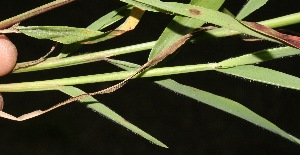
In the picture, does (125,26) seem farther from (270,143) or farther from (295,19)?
(270,143)

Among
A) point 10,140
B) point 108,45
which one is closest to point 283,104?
point 108,45

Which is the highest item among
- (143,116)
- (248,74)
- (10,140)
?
(248,74)

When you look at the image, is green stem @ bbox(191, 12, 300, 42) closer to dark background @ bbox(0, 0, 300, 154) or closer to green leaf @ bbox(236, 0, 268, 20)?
green leaf @ bbox(236, 0, 268, 20)

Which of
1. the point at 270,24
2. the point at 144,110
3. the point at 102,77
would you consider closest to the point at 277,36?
the point at 270,24

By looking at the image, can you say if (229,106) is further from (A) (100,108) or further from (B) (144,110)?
(B) (144,110)

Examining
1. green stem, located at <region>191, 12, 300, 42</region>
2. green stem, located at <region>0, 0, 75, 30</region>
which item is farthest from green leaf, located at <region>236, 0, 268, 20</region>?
green stem, located at <region>0, 0, 75, 30</region>

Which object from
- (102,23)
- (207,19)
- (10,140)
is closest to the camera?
(207,19)
